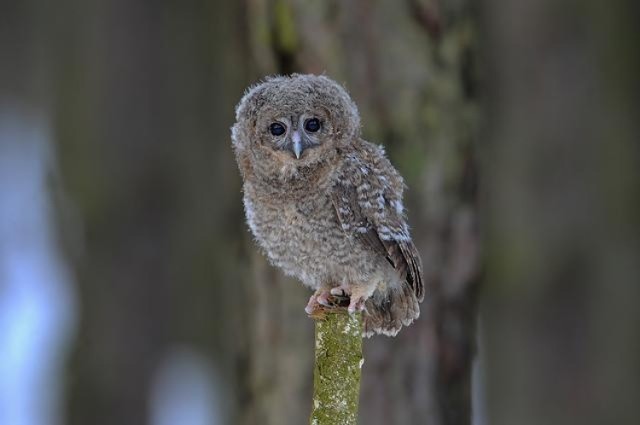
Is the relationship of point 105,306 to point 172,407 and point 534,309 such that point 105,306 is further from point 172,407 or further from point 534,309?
point 534,309

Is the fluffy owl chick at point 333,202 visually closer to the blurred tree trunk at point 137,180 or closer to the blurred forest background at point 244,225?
the blurred forest background at point 244,225

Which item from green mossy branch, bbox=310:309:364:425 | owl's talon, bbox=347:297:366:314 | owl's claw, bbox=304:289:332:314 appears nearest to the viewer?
green mossy branch, bbox=310:309:364:425

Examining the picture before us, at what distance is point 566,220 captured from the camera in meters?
7.11

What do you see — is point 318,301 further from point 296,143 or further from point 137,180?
point 137,180

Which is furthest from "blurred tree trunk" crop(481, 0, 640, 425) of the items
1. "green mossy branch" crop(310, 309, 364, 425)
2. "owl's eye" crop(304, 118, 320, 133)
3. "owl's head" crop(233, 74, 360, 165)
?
"green mossy branch" crop(310, 309, 364, 425)

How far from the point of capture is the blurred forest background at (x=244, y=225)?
18.4ft

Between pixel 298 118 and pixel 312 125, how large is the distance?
0.07 meters

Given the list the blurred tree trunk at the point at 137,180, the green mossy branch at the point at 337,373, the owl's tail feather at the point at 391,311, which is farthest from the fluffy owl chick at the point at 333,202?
the blurred tree trunk at the point at 137,180

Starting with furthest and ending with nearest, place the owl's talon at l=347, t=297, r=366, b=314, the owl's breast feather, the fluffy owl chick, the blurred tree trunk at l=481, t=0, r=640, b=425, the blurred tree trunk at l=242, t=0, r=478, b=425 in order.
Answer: the blurred tree trunk at l=481, t=0, r=640, b=425, the blurred tree trunk at l=242, t=0, r=478, b=425, the owl's breast feather, the fluffy owl chick, the owl's talon at l=347, t=297, r=366, b=314

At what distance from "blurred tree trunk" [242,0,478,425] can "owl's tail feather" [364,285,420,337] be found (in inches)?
72.7

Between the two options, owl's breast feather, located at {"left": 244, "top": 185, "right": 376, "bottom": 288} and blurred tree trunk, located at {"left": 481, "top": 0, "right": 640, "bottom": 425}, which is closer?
owl's breast feather, located at {"left": 244, "top": 185, "right": 376, "bottom": 288}

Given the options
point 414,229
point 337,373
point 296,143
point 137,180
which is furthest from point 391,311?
point 137,180

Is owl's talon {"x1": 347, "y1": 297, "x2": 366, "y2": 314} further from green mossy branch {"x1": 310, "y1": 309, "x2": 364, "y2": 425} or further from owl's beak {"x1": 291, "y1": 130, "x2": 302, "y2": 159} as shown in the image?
owl's beak {"x1": 291, "y1": 130, "x2": 302, "y2": 159}

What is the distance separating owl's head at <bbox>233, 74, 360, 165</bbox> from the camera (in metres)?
3.47
